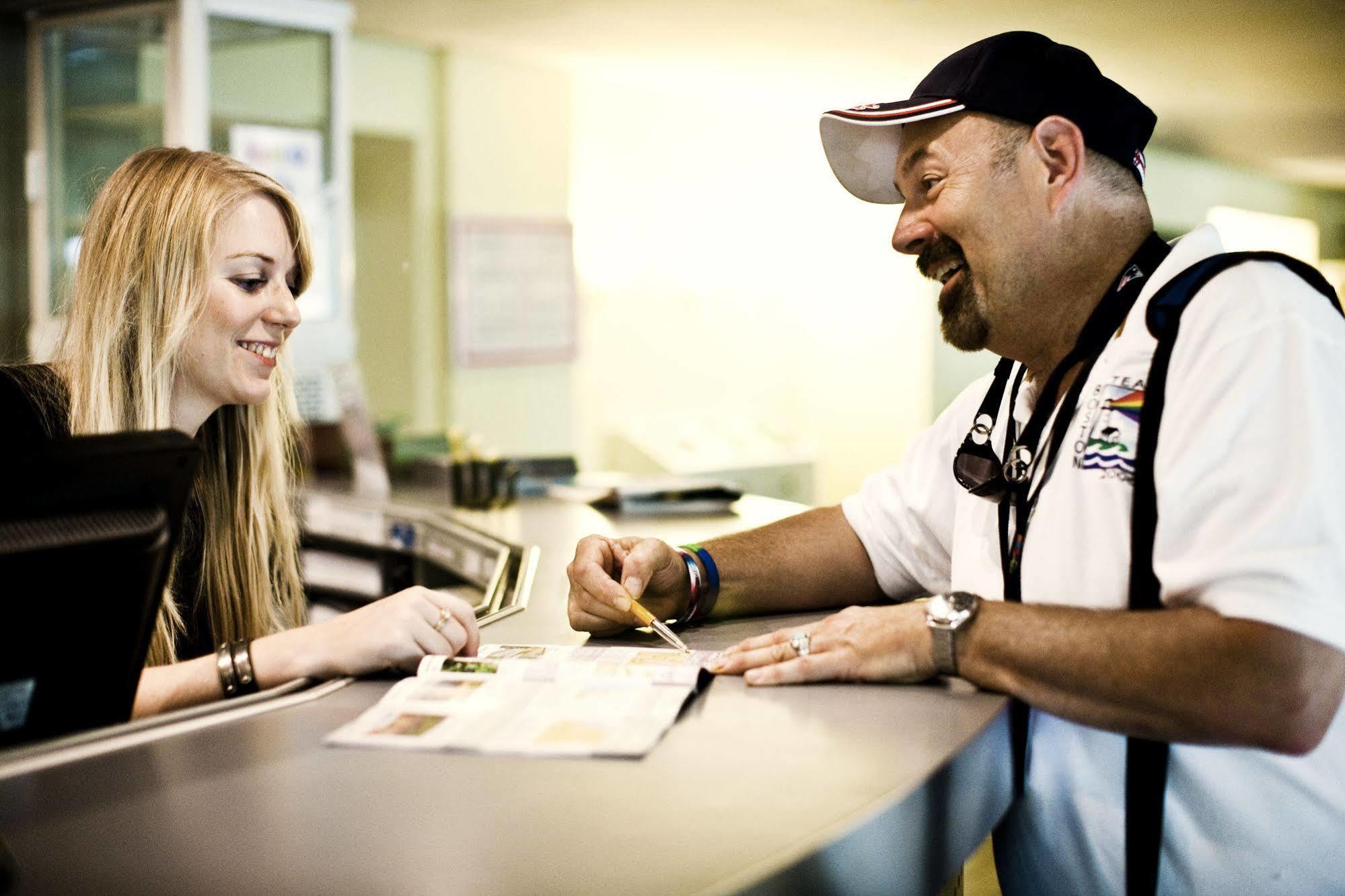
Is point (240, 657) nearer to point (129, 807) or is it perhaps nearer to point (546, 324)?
point (129, 807)

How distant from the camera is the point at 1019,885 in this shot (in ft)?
4.61

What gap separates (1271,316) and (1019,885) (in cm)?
71

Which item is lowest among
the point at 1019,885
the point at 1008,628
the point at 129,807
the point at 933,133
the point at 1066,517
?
the point at 1019,885

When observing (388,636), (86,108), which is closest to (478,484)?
(388,636)

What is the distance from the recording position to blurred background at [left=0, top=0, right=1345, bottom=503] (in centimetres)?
450

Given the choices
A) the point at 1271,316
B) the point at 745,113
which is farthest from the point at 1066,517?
the point at 745,113

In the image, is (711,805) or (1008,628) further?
(1008,628)

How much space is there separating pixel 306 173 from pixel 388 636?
362 cm

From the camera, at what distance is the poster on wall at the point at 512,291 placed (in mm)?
6043

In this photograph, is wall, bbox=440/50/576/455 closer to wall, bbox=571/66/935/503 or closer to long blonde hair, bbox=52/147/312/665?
wall, bbox=571/66/935/503

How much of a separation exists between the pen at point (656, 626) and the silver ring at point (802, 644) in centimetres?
18

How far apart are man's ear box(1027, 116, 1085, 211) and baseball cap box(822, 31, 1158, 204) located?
12 millimetres

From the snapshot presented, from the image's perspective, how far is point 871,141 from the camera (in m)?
1.75

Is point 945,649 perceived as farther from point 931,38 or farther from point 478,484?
point 931,38
